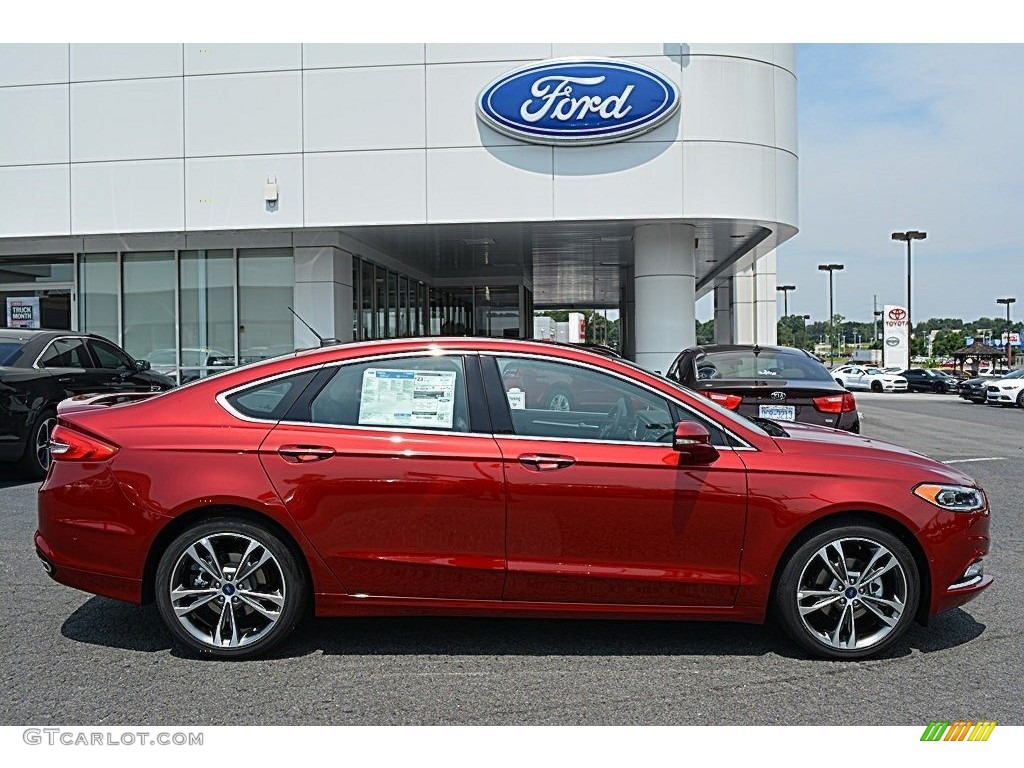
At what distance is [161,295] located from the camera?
1694 centimetres

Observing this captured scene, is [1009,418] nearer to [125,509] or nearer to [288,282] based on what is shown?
[288,282]

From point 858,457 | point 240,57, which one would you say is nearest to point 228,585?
point 858,457

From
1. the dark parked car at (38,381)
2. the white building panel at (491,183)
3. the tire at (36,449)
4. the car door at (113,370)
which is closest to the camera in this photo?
the dark parked car at (38,381)

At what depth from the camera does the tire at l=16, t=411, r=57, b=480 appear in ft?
30.4

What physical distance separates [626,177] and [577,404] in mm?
10358

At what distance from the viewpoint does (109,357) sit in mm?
11016

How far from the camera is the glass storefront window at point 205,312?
16.8m

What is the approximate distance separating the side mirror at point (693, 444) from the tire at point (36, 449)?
7312 mm

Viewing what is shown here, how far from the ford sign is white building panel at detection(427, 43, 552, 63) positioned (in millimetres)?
264

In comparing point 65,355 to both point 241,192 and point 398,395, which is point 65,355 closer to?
point 241,192

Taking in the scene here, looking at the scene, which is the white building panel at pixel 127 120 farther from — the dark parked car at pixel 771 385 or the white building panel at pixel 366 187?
the dark parked car at pixel 771 385

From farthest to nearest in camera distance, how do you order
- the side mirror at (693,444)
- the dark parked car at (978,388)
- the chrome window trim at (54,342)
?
the dark parked car at (978,388) < the chrome window trim at (54,342) < the side mirror at (693,444)

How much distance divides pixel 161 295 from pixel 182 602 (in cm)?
1382

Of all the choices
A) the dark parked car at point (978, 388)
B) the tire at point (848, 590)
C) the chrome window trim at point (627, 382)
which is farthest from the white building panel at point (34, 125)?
the dark parked car at point (978, 388)
